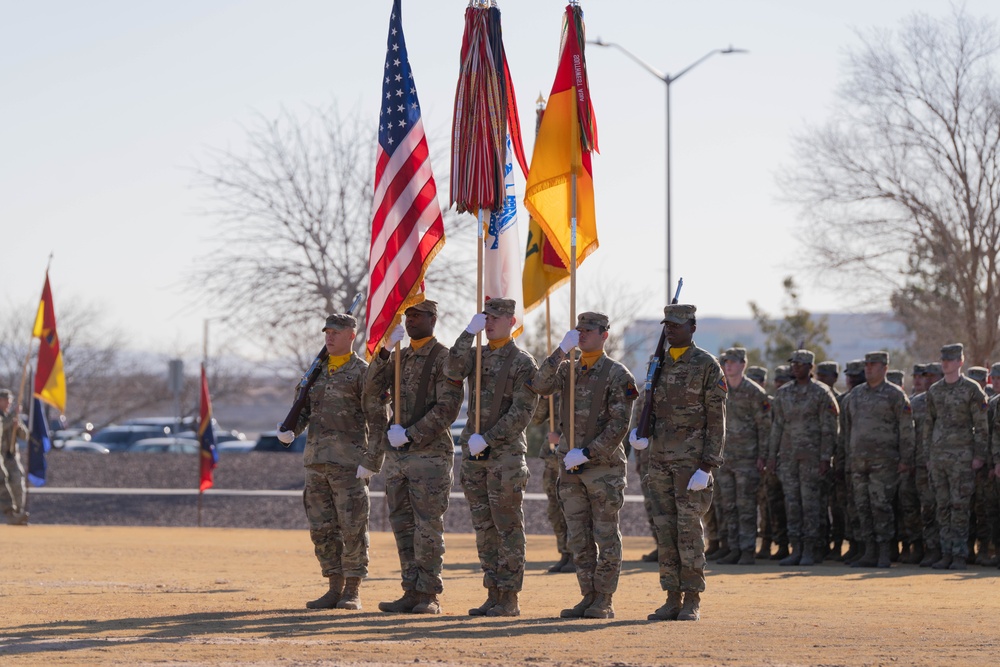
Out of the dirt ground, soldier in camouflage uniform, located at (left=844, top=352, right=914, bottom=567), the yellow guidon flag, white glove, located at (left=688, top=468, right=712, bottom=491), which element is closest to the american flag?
the yellow guidon flag

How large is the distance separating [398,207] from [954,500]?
24.6 ft

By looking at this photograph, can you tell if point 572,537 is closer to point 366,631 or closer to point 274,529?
point 366,631

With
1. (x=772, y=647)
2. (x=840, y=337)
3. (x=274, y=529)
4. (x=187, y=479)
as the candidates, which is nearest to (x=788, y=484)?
→ (x=772, y=647)

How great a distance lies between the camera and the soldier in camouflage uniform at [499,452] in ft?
35.0

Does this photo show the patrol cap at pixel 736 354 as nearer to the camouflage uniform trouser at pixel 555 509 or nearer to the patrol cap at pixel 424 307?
the camouflage uniform trouser at pixel 555 509

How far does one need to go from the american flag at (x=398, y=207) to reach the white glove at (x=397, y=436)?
0.95 meters

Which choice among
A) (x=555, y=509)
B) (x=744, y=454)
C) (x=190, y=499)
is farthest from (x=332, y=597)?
(x=190, y=499)

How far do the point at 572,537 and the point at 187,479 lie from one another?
792 inches

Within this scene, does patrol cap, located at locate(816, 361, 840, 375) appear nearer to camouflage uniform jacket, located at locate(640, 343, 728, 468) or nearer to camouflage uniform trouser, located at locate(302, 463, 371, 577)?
camouflage uniform jacket, located at locate(640, 343, 728, 468)

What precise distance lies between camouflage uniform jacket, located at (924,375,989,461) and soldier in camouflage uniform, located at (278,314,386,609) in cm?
742

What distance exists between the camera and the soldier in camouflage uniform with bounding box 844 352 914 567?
634 inches

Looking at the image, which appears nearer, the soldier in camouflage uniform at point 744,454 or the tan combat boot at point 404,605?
the tan combat boot at point 404,605

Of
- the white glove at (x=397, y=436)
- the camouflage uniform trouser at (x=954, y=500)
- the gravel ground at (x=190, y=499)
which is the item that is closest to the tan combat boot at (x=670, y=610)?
the white glove at (x=397, y=436)

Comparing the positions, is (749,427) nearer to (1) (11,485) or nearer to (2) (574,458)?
(2) (574,458)
